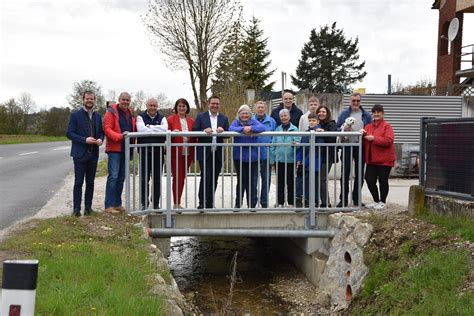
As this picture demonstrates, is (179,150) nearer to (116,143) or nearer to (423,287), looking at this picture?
(116,143)

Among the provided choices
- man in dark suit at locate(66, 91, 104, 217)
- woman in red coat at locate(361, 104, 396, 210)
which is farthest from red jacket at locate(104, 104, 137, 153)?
woman in red coat at locate(361, 104, 396, 210)

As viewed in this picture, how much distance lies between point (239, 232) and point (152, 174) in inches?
59.7

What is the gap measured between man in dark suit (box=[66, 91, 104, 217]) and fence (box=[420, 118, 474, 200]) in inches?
174

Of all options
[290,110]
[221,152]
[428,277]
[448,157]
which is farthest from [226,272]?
[428,277]

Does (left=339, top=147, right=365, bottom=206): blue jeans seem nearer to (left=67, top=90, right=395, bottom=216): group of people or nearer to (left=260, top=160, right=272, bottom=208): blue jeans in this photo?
(left=67, top=90, right=395, bottom=216): group of people

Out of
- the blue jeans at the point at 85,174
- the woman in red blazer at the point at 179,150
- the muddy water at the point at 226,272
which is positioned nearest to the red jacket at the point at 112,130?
the blue jeans at the point at 85,174

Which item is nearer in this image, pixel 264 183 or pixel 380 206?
pixel 264 183

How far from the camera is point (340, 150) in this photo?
8.16 metres

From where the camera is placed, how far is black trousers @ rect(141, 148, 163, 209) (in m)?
7.40

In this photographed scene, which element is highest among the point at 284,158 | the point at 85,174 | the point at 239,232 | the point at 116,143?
the point at 116,143

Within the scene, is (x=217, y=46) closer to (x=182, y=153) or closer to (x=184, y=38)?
(x=184, y=38)

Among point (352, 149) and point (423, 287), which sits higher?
point (352, 149)

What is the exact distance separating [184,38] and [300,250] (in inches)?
666

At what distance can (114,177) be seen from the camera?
300 inches
